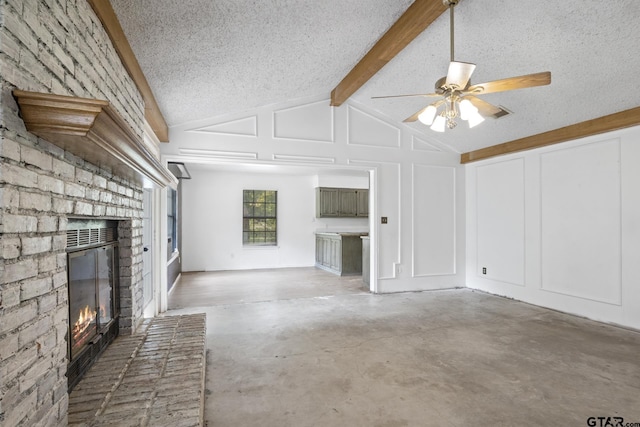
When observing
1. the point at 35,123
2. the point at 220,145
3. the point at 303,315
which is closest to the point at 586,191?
the point at 303,315

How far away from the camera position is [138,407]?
1628mm

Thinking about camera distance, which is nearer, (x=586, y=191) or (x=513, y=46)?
(x=513, y=46)

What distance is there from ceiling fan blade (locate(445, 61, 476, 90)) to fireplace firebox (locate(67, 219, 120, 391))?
2542 millimetres

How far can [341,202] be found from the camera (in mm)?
8156

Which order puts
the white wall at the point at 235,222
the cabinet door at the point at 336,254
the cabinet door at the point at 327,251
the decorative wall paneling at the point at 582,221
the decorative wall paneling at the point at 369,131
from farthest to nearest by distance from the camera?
the white wall at the point at 235,222 < the cabinet door at the point at 327,251 < the cabinet door at the point at 336,254 < the decorative wall paneling at the point at 369,131 < the decorative wall paneling at the point at 582,221

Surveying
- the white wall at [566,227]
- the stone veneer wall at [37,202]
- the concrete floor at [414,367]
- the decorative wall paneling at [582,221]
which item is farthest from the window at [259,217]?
the stone veneer wall at [37,202]

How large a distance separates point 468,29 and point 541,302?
12.2 ft

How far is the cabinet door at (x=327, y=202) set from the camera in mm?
7984

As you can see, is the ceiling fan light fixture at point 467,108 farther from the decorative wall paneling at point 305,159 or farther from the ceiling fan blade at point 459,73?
the decorative wall paneling at point 305,159

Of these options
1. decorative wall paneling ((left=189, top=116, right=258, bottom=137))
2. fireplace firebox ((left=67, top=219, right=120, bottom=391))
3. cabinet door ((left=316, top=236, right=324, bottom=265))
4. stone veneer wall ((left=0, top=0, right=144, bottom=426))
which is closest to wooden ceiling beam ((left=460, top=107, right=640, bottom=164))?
decorative wall paneling ((left=189, top=116, right=258, bottom=137))

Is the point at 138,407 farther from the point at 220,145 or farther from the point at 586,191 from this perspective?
the point at 586,191

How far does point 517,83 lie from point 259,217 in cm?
646

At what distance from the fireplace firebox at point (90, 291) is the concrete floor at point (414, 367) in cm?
82

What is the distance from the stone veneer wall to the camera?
110cm
